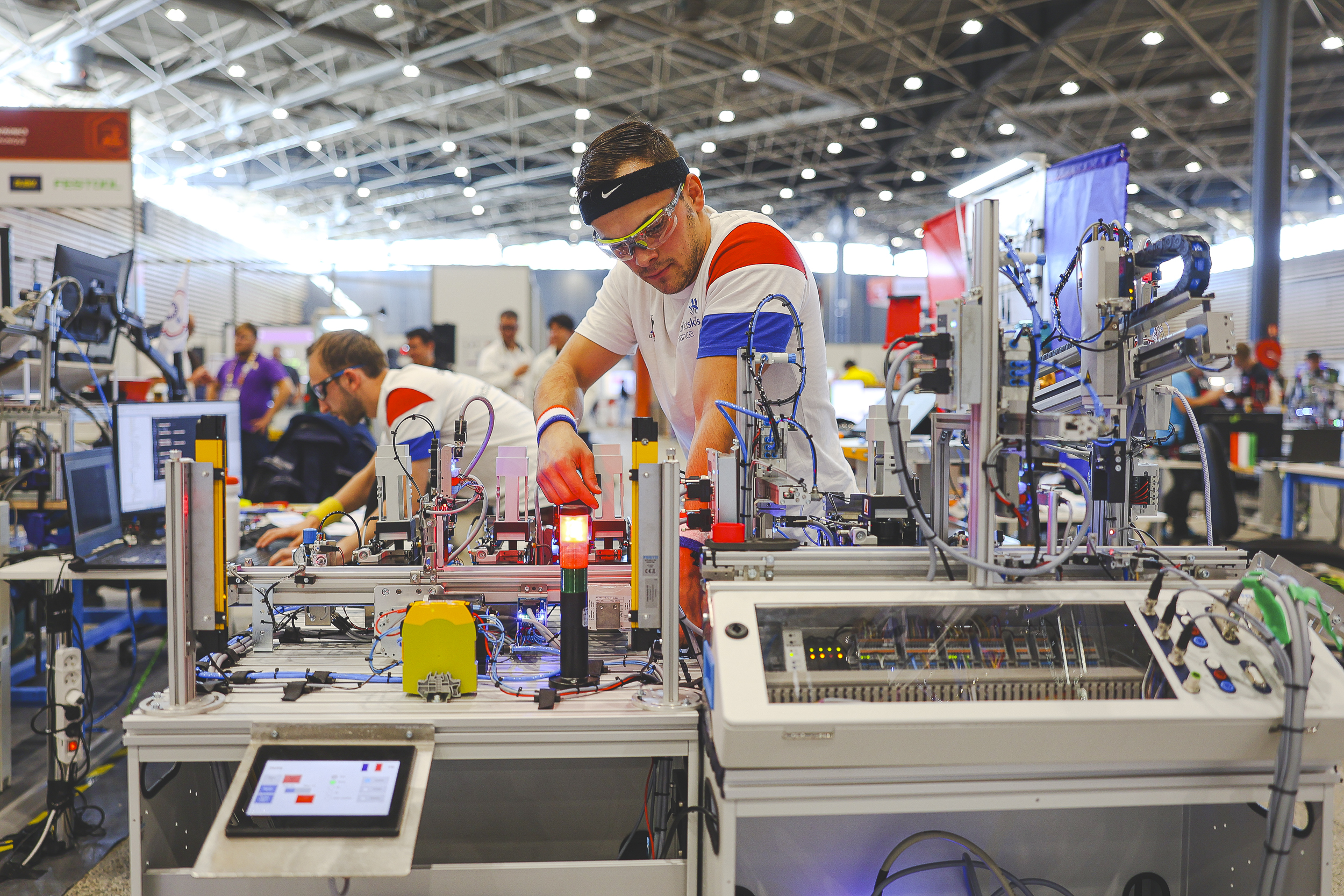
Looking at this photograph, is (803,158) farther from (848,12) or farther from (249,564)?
(249,564)

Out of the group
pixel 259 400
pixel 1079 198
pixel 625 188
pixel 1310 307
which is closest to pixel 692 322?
pixel 625 188

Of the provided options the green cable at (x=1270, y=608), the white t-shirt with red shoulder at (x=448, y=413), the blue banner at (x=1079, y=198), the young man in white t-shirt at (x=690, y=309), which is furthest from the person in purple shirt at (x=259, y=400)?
the green cable at (x=1270, y=608)

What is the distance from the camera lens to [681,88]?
34.5 ft

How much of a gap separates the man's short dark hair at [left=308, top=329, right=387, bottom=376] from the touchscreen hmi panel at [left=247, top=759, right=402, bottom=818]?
64.2 inches

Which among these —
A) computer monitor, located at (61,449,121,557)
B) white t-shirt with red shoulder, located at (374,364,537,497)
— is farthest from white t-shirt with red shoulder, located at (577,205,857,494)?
computer monitor, located at (61,449,121,557)

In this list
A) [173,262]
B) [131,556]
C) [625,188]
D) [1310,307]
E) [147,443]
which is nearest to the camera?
[625,188]

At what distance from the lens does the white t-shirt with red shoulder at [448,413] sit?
2.37 m

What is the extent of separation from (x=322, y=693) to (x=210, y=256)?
14285mm

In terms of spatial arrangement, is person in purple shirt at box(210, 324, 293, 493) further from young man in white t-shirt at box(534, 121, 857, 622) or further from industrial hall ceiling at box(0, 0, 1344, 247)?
industrial hall ceiling at box(0, 0, 1344, 247)

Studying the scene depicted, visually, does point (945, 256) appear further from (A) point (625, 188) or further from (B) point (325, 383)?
(B) point (325, 383)

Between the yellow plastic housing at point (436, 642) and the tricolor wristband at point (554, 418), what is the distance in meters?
0.48

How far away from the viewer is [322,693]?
131 centimetres

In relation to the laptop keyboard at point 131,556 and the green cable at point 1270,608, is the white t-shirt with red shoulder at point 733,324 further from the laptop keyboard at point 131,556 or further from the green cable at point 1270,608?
the laptop keyboard at point 131,556

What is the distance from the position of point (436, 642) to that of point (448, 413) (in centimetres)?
135
